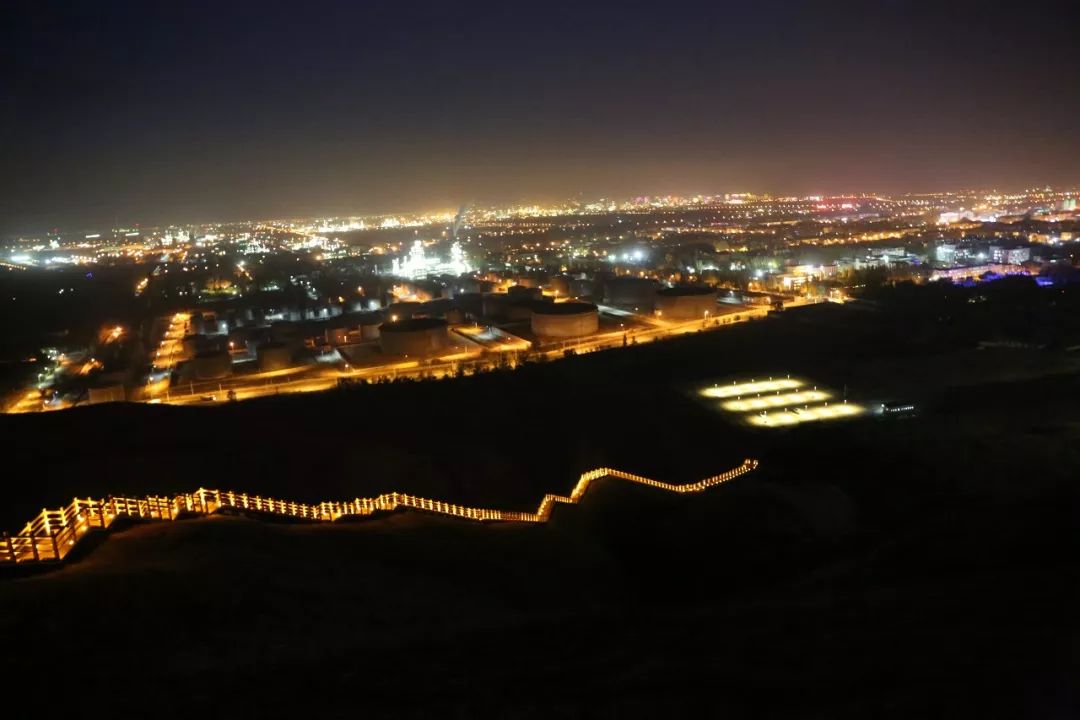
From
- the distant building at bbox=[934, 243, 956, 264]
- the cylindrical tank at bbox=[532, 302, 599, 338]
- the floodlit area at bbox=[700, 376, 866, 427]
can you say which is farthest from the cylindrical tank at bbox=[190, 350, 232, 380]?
the distant building at bbox=[934, 243, 956, 264]

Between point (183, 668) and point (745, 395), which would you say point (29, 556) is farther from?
point (745, 395)

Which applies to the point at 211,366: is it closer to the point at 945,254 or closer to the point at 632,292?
the point at 632,292

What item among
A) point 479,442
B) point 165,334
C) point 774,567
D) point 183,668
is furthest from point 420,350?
point 183,668

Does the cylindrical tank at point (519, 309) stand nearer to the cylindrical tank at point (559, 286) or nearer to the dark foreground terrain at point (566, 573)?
the cylindrical tank at point (559, 286)

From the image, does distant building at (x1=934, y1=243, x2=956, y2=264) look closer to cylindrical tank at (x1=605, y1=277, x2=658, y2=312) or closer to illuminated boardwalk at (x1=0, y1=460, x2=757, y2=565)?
cylindrical tank at (x1=605, y1=277, x2=658, y2=312)

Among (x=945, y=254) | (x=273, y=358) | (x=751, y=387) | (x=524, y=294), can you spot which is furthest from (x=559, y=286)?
(x=945, y=254)

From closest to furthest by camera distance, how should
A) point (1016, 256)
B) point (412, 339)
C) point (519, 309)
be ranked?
point (412, 339)
point (519, 309)
point (1016, 256)
